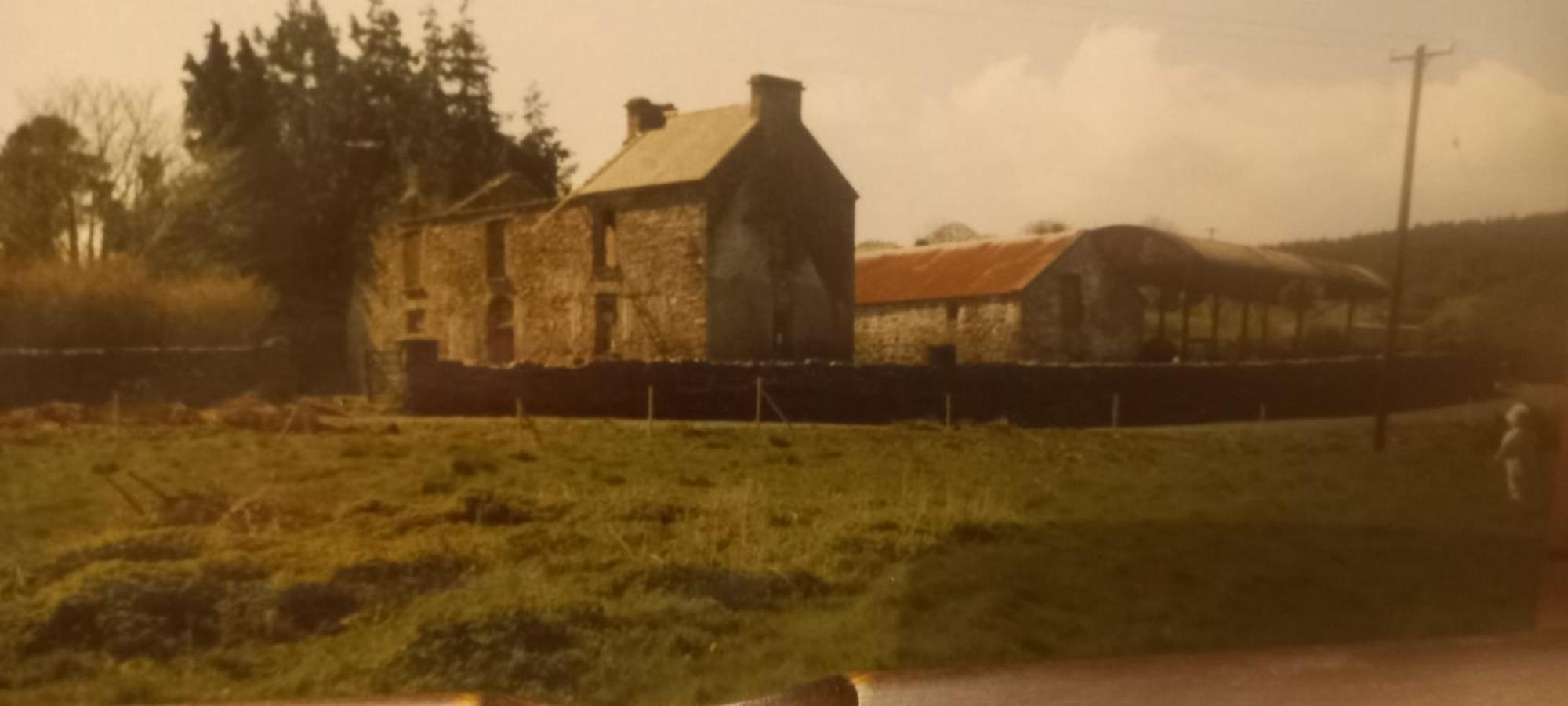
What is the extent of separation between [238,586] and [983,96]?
154cm

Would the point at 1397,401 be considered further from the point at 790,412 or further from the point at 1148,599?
the point at 790,412

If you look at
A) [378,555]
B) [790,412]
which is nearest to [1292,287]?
[790,412]

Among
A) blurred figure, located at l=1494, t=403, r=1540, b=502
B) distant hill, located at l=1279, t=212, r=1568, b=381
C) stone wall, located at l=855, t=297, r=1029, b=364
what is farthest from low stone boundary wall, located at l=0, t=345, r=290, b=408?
blurred figure, located at l=1494, t=403, r=1540, b=502

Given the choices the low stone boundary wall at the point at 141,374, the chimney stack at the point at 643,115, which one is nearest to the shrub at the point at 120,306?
the low stone boundary wall at the point at 141,374

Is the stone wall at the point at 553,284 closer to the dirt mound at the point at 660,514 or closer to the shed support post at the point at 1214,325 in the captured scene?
the dirt mound at the point at 660,514

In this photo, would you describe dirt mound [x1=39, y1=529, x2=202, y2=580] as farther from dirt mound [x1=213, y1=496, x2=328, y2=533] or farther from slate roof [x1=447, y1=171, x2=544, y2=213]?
slate roof [x1=447, y1=171, x2=544, y2=213]

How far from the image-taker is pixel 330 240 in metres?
1.87

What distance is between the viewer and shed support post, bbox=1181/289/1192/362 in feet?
7.34

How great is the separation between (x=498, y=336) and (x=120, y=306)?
0.57m

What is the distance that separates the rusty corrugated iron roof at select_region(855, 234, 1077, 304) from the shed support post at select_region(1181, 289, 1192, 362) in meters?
0.29

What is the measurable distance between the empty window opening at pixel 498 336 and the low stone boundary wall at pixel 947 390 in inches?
0.9

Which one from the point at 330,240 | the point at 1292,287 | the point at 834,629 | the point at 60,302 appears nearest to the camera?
the point at 60,302

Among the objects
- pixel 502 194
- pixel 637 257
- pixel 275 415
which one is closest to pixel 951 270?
pixel 637 257

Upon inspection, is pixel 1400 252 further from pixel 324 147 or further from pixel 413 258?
pixel 324 147
